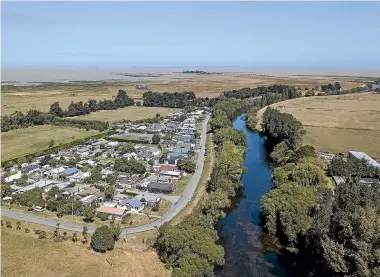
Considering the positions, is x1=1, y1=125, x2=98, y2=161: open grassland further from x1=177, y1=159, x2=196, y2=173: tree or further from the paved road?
x1=177, y1=159, x2=196, y2=173: tree

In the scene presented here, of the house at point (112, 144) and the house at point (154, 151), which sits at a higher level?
the house at point (112, 144)

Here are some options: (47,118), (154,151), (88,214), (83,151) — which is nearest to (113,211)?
(88,214)

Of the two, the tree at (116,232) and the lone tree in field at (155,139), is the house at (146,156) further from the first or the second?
the tree at (116,232)

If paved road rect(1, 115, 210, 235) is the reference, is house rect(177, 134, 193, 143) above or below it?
above

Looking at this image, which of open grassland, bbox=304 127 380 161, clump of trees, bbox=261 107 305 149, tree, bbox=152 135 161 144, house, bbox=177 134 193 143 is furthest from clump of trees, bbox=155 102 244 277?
open grassland, bbox=304 127 380 161

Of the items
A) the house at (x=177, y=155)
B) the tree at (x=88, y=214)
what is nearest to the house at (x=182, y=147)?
the house at (x=177, y=155)

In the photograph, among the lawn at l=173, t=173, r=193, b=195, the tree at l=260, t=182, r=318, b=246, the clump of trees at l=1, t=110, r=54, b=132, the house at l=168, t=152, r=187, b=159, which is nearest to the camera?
the tree at l=260, t=182, r=318, b=246
